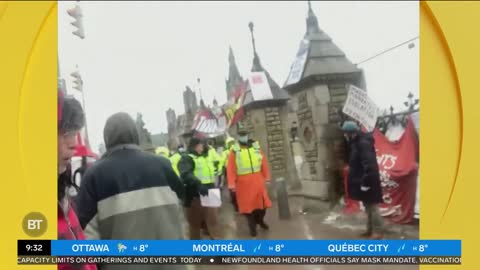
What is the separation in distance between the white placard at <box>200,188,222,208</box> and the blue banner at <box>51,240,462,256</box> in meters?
0.14

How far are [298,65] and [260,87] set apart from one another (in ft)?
0.56

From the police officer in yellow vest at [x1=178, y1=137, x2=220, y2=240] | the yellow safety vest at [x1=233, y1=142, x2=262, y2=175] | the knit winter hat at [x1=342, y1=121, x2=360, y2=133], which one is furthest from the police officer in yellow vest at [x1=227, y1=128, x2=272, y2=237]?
the knit winter hat at [x1=342, y1=121, x2=360, y2=133]

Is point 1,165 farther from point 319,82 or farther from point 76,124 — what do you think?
point 319,82

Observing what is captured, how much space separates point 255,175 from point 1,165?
3.19ft

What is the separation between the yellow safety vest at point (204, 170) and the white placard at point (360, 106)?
22.4 inches

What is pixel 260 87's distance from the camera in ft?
5.86

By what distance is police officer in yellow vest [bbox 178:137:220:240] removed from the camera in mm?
1797

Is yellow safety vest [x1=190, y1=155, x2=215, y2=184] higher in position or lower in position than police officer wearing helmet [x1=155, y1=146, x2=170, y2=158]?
lower

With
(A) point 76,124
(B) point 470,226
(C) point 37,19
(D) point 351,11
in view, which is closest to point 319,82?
(D) point 351,11

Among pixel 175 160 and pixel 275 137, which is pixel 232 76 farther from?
pixel 175 160

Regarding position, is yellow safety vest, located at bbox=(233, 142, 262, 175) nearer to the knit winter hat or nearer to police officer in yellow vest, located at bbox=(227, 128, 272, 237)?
police officer in yellow vest, located at bbox=(227, 128, 272, 237)

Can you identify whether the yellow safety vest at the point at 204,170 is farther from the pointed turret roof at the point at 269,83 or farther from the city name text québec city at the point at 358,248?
the city name text québec city at the point at 358,248

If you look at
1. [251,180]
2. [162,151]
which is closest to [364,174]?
[251,180]

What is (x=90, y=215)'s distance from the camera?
1811 mm
